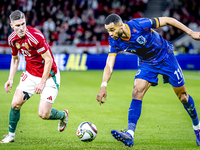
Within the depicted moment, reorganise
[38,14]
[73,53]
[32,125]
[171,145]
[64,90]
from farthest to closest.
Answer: [38,14], [73,53], [64,90], [32,125], [171,145]

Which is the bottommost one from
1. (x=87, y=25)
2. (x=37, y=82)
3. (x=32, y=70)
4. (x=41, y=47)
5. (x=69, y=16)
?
(x=87, y=25)

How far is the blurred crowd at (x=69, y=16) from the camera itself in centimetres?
2044

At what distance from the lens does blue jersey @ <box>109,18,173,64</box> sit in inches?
187

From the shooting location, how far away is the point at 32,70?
201 inches

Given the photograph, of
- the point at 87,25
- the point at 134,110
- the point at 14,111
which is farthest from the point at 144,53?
the point at 87,25

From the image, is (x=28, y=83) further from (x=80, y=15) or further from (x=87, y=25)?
(x=80, y=15)

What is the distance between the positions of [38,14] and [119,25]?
19.1m

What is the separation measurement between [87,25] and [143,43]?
1727 cm

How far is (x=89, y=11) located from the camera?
23281mm

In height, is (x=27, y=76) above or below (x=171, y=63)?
A: below

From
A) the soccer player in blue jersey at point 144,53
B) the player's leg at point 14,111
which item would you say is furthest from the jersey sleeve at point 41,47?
the soccer player in blue jersey at point 144,53

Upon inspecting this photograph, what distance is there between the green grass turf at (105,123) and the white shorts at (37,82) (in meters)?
0.74

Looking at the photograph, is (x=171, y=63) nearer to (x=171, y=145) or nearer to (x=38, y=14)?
(x=171, y=145)

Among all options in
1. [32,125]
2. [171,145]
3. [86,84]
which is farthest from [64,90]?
[171,145]
